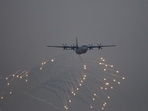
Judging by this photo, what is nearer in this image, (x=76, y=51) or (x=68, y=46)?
(x=76, y=51)

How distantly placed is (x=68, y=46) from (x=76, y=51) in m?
6.94

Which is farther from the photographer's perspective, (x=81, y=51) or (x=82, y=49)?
(x=81, y=51)

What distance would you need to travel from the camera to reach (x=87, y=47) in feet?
294

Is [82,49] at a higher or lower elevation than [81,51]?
higher

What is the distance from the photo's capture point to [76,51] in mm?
90562

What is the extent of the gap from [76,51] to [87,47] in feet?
10.2

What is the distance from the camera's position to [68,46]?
97.0m

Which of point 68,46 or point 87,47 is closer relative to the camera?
point 87,47

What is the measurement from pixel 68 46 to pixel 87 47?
8.89m
